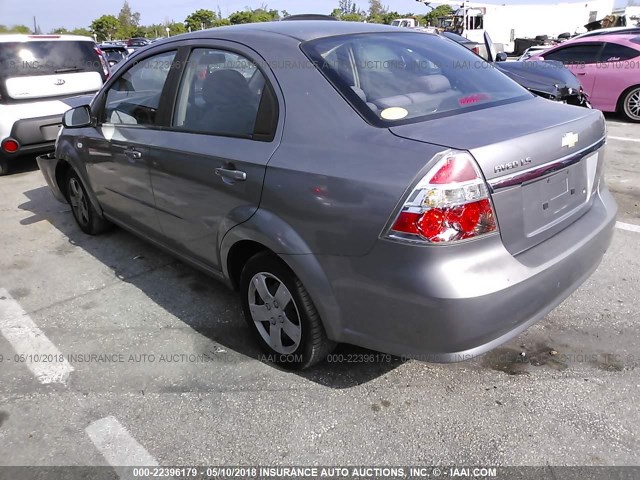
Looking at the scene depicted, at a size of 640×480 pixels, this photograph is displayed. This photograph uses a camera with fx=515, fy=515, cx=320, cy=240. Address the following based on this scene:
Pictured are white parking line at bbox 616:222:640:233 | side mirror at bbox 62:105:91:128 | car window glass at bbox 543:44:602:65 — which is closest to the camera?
side mirror at bbox 62:105:91:128

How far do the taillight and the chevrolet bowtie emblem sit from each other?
57cm

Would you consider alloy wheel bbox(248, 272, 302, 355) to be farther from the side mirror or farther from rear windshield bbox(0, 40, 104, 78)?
rear windshield bbox(0, 40, 104, 78)

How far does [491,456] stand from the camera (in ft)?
7.17

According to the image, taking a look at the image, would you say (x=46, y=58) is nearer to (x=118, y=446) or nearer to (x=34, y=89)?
(x=34, y=89)

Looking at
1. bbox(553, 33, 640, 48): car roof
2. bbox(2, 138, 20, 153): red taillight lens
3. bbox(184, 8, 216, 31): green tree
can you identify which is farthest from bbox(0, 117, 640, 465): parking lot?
bbox(184, 8, 216, 31): green tree

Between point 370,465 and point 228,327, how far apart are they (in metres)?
1.39

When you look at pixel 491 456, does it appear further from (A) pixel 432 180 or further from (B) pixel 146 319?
(B) pixel 146 319

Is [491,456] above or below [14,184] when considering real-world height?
below

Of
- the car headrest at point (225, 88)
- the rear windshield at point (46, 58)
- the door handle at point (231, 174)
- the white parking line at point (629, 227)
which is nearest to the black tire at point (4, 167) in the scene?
the rear windshield at point (46, 58)

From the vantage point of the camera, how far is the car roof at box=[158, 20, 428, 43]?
2.76 metres

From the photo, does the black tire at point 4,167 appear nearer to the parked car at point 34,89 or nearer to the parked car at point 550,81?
the parked car at point 34,89

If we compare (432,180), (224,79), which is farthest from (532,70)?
(432,180)

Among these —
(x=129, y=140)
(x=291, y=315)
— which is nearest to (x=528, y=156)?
(x=291, y=315)

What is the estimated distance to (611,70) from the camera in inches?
357
